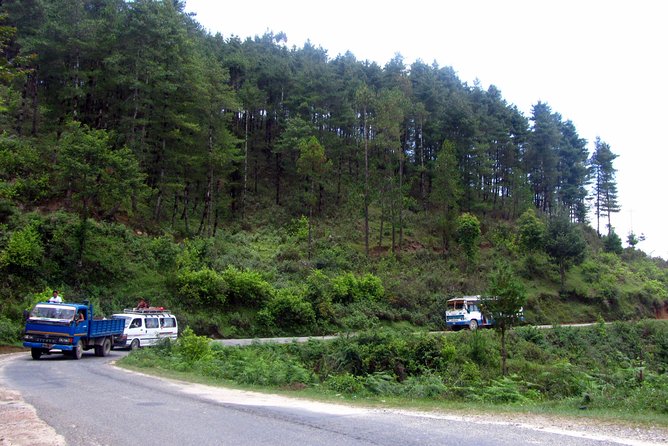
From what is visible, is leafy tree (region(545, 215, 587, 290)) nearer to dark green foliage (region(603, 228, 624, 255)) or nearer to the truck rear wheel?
dark green foliage (region(603, 228, 624, 255))

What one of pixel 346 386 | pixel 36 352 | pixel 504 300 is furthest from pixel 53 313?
pixel 504 300

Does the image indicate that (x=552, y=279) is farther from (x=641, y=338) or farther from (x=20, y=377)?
(x=20, y=377)

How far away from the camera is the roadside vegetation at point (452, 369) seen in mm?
14203

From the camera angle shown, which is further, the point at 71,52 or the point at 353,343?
the point at 71,52

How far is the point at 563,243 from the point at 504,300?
107ft

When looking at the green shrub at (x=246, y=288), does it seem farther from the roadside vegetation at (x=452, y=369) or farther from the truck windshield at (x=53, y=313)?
the truck windshield at (x=53, y=313)

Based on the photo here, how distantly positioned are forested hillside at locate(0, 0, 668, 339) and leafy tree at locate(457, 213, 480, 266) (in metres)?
0.28

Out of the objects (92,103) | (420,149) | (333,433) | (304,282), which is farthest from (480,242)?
(333,433)

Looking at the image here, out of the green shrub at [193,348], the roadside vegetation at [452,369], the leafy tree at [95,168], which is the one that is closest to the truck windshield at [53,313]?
the roadside vegetation at [452,369]

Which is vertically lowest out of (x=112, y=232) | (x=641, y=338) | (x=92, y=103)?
(x=641, y=338)

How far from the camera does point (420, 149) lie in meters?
66.0

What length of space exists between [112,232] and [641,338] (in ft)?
139

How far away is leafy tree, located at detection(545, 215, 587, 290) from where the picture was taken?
51.3m

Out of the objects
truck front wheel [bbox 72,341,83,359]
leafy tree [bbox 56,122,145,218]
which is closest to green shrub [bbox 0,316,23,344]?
truck front wheel [bbox 72,341,83,359]
